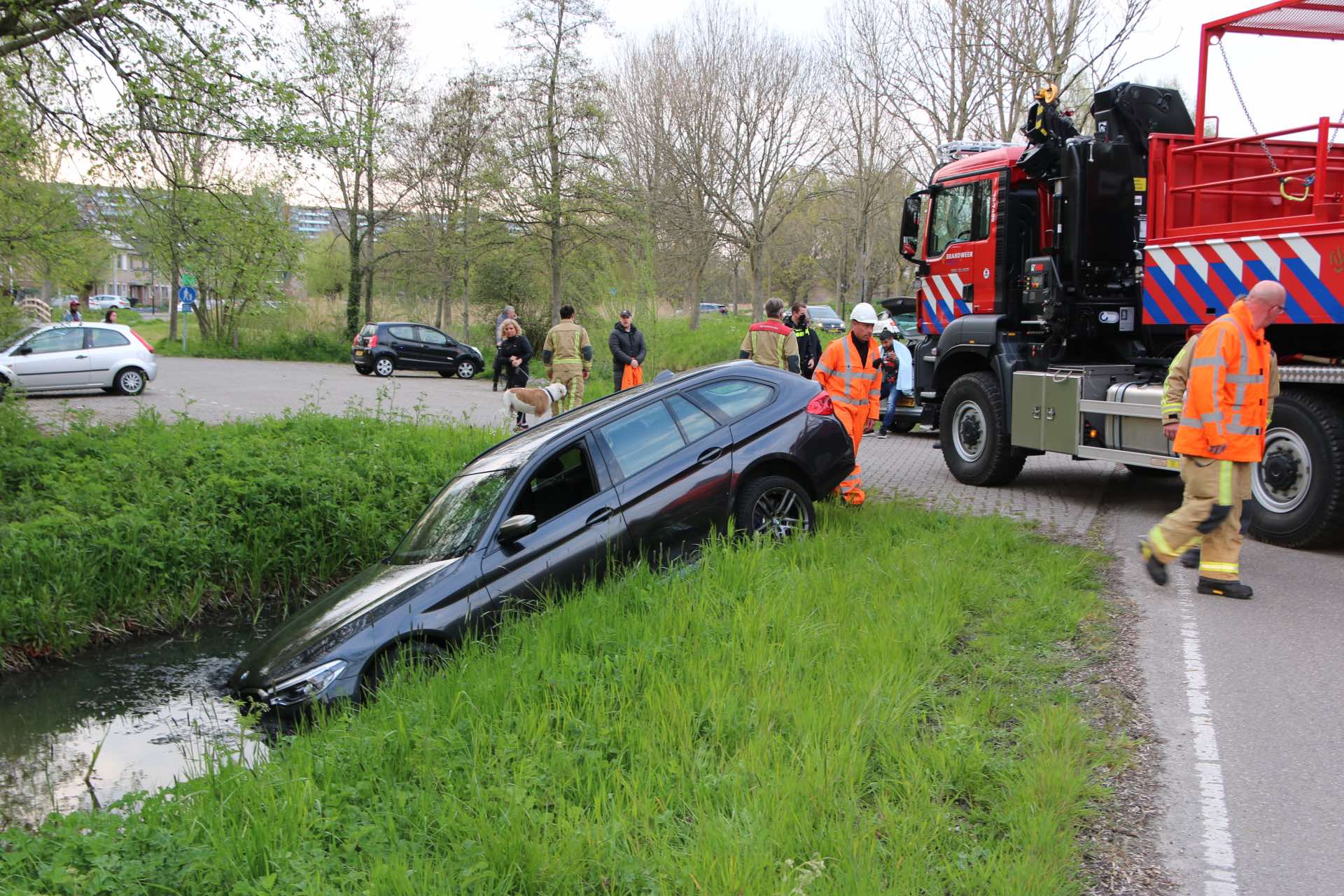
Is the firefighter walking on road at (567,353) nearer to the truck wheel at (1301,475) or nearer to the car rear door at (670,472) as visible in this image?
the car rear door at (670,472)

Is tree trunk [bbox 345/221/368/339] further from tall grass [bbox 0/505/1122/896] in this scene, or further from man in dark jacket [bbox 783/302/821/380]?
tall grass [bbox 0/505/1122/896]

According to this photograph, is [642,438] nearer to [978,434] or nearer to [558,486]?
[558,486]

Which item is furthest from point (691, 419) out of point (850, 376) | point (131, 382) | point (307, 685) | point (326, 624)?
point (131, 382)

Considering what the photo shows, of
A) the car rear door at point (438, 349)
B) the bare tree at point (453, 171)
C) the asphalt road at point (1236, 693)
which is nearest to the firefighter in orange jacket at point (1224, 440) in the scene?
the asphalt road at point (1236, 693)

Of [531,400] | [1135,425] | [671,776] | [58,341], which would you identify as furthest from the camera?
[58,341]

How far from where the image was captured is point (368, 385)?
24.9m

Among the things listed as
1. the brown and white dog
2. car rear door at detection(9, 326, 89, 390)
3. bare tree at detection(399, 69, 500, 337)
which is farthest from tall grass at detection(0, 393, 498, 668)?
bare tree at detection(399, 69, 500, 337)

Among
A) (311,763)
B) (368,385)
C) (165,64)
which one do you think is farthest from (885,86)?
(311,763)

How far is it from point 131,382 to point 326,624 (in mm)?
17531

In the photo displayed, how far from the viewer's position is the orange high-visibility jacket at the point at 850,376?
873cm

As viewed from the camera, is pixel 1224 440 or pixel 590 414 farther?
pixel 590 414

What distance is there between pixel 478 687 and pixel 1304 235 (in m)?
6.42

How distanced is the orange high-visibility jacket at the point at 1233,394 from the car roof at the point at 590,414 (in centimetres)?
270

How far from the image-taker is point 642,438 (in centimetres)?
666
